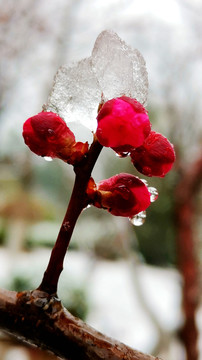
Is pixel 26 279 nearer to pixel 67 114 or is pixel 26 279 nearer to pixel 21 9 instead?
pixel 21 9

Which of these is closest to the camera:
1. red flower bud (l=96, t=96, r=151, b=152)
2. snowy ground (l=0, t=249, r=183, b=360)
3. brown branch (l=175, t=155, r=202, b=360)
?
red flower bud (l=96, t=96, r=151, b=152)

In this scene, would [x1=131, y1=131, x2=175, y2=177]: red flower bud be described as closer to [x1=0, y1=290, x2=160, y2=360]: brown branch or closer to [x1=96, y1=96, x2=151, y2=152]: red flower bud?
[x1=96, y1=96, x2=151, y2=152]: red flower bud

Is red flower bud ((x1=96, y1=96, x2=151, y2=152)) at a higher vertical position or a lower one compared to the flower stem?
higher

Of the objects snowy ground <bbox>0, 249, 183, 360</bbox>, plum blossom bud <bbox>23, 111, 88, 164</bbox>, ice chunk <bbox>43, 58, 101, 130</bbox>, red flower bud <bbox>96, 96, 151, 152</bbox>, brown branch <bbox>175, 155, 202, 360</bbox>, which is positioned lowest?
snowy ground <bbox>0, 249, 183, 360</bbox>

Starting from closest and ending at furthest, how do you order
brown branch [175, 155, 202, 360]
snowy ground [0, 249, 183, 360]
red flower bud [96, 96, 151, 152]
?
red flower bud [96, 96, 151, 152]
brown branch [175, 155, 202, 360]
snowy ground [0, 249, 183, 360]

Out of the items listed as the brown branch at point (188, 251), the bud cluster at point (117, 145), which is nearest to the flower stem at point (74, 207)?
the bud cluster at point (117, 145)

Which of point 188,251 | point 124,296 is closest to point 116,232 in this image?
point 188,251

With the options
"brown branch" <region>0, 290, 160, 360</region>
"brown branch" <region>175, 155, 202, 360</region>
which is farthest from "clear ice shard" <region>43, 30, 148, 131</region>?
→ "brown branch" <region>175, 155, 202, 360</region>
